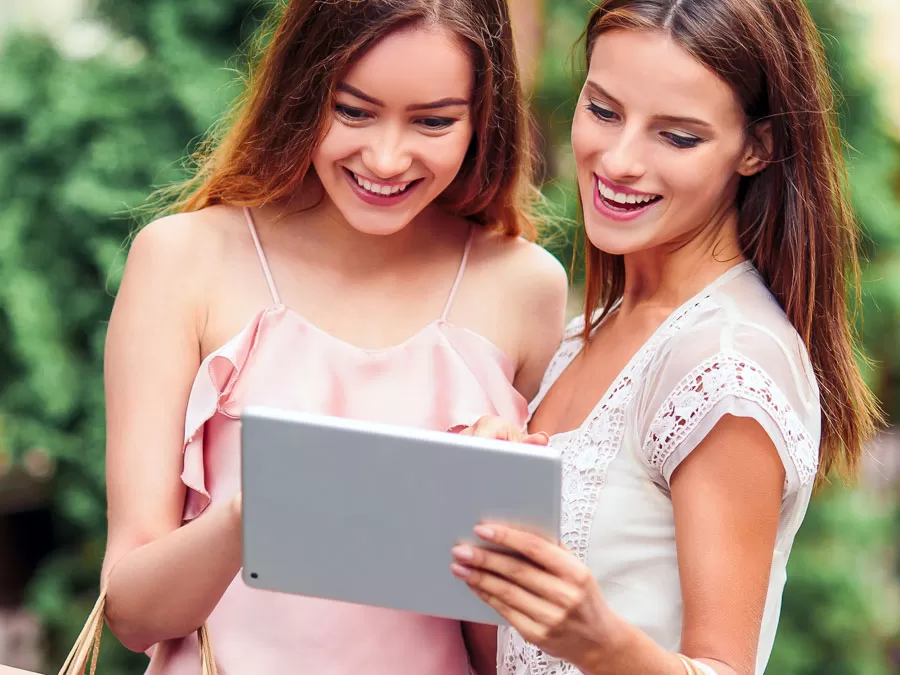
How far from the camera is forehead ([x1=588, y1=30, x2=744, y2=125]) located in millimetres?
1783

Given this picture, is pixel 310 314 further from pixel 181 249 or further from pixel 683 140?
pixel 683 140

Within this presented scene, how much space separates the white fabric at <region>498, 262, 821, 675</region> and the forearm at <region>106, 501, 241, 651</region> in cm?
53

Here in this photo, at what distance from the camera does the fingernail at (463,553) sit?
4.59 feet

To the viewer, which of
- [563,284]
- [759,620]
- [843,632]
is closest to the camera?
[759,620]

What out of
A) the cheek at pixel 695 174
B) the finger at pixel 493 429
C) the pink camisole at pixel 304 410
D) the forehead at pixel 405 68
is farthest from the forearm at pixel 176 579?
the cheek at pixel 695 174

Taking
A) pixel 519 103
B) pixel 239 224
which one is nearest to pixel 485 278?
pixel 519 103

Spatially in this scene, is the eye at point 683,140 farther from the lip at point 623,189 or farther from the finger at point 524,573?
the finger at point 524,573

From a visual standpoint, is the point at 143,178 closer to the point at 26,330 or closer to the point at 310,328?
the point at 26,330

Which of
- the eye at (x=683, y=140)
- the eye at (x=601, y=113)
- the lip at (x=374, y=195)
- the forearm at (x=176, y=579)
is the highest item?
the eye at (x=601, y=113)

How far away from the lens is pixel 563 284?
232cm

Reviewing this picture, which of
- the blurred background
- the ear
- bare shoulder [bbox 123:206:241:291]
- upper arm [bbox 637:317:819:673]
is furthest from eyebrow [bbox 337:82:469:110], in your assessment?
the blurred background

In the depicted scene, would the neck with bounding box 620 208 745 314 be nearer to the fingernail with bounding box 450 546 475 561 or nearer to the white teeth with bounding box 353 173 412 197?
the white teeth with bounding box 353 173 412 197

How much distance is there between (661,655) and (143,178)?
2602 millimetres

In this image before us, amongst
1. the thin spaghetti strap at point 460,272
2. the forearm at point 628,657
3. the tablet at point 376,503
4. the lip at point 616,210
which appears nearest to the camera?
the tablet at point 376,503
